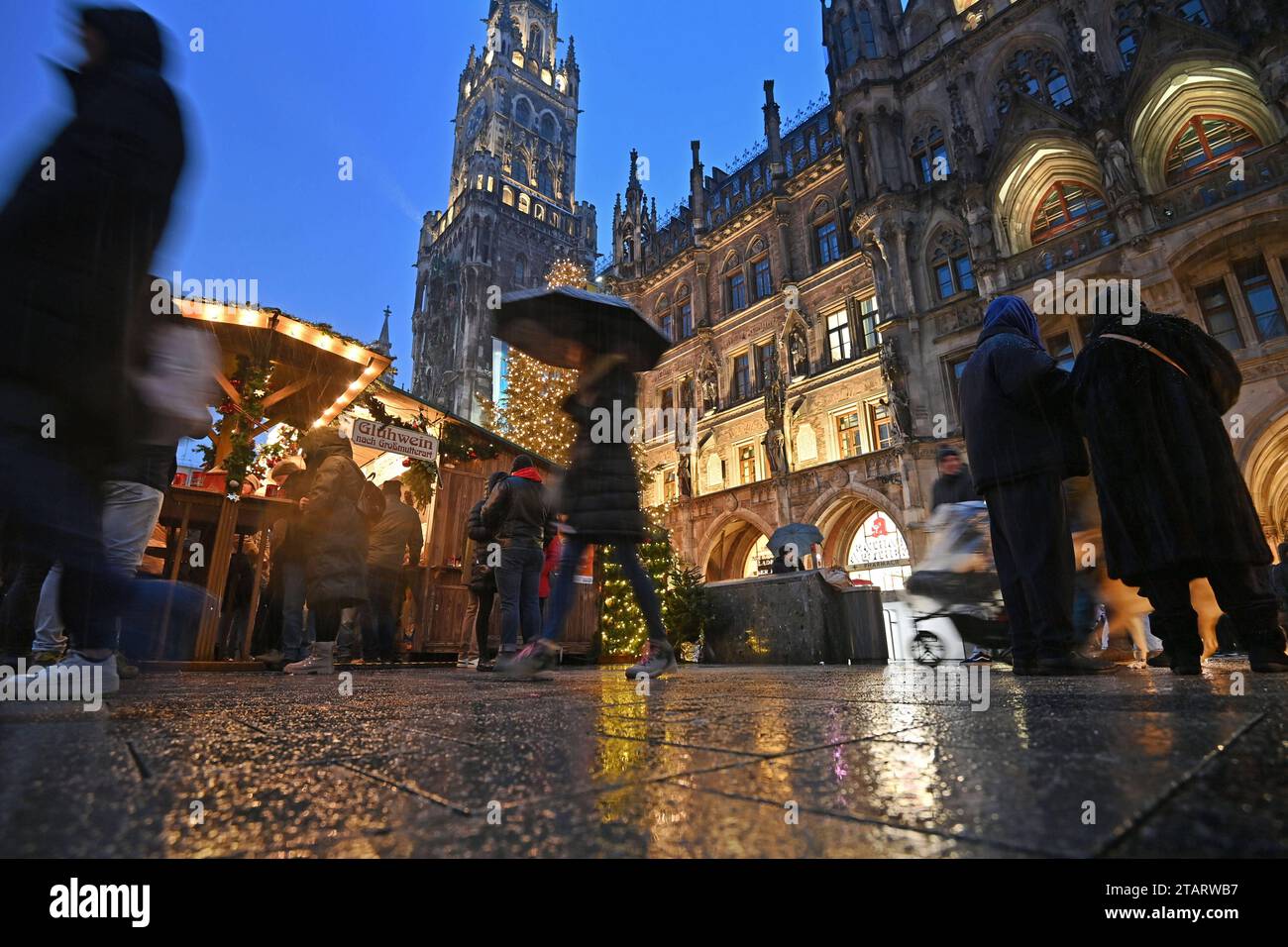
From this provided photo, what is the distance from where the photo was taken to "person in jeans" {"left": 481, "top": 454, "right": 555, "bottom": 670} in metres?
5.51

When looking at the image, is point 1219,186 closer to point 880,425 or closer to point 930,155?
point 930,155

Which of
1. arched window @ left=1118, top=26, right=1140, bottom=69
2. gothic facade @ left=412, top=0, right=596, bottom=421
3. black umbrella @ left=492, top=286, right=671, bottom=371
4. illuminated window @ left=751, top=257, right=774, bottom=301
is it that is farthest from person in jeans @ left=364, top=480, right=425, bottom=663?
gothic facade @ left=412, top=0, right=596, bottom=421

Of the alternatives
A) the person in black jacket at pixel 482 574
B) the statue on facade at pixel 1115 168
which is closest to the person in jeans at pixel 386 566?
the person in black jacket at pixel 482 574

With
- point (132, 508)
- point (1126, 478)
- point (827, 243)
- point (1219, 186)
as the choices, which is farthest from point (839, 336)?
point (132, 508)

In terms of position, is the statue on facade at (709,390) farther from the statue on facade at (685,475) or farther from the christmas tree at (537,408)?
the christmas tree at (537,408)

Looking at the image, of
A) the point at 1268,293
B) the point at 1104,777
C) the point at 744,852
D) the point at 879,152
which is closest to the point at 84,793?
the point at 744,852

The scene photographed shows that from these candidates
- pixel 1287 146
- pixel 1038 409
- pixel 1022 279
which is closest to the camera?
pixel 1038 409

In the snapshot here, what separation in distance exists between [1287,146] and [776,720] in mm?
18305

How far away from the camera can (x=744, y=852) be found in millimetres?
597

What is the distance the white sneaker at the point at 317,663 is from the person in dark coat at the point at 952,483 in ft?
18.5

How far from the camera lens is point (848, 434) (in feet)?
67.1

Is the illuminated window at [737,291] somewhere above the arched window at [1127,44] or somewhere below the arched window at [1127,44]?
below

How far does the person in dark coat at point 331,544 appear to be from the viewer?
4.98 m

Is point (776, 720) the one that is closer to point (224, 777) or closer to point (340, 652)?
point (224, 777)
